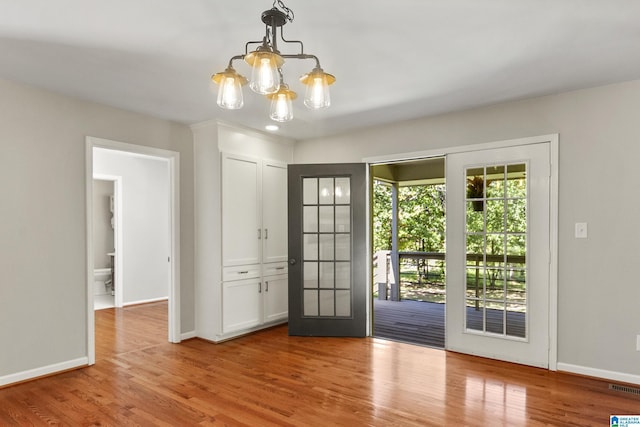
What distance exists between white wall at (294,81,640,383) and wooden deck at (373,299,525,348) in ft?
1.33

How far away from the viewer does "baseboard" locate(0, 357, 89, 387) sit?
3.11 metres

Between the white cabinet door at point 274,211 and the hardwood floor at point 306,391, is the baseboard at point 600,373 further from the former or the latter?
the white cabinet door at point 274,211

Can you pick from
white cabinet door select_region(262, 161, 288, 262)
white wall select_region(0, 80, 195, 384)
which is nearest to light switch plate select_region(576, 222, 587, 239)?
white cabinet door select_region(262, 161, 288, 262)

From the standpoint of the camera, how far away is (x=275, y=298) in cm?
496

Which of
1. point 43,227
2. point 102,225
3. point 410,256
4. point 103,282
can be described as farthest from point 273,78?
point 103,282

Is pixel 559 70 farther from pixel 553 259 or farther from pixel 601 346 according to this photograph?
pixel 601 346

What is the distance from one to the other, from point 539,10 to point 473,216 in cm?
209

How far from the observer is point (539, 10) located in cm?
212

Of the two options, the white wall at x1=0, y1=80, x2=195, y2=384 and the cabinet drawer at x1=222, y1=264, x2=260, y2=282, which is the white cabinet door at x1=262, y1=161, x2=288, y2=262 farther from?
the white wall at x1=0, y1=80, x2=195, y2=384

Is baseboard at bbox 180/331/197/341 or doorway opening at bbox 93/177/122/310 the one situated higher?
doorway opening at bbox 93/177/122/310

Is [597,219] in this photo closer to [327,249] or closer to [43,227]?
[327,249]

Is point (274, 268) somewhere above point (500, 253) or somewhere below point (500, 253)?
below

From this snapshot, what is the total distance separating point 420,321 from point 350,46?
389 cm

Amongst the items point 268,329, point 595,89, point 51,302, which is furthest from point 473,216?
point 51,302
